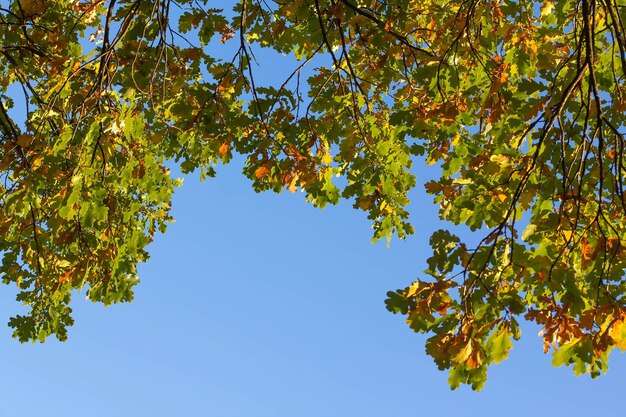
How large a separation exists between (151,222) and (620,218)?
564 centimetres

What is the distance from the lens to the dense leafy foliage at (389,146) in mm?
3996

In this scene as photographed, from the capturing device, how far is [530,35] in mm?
5879

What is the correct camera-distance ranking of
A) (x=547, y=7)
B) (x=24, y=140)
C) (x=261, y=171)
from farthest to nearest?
(x=547, y=7), (x=261, y=171), (x=24, y=140)

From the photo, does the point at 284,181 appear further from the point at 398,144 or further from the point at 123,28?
the point at 123,28

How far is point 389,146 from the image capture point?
653 cm

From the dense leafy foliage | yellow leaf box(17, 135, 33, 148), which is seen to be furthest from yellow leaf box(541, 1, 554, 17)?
yellow leaf box(17, 135, 33, 148)

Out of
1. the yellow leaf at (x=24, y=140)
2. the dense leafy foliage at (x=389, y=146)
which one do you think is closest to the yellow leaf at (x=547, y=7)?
the dense leafy foliage at (x=389, y=146)

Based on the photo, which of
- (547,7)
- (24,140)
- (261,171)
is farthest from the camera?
(547,7)

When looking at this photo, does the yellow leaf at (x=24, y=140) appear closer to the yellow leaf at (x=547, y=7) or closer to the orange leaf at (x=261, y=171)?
the orange leaf at (x=261, y=171)

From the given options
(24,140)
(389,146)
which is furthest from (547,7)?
(24,140)

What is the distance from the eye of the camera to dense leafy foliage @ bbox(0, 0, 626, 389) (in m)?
4.00

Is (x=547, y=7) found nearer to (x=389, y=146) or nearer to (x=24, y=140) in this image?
(x=389, y=146)

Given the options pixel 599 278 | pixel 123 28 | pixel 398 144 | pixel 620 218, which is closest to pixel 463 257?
pixel 599 278

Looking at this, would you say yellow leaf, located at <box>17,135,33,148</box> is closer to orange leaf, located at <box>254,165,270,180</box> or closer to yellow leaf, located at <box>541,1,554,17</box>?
orange leaf, located at <box>254,165,270,180</box>
